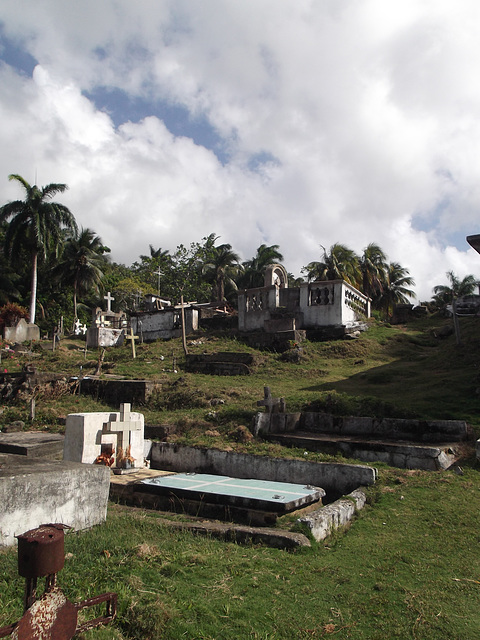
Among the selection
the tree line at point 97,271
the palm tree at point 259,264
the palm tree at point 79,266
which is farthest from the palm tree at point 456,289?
the palm tree at point 79,266

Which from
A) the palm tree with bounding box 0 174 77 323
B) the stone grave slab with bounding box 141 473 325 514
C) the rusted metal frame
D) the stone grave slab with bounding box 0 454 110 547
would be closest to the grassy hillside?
the stone grave slab with bounding box 141 473 325 514

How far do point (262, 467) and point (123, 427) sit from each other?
9.19ft

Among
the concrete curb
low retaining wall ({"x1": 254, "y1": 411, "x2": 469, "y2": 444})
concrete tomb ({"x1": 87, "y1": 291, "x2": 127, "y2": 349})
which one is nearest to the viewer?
the concrete curb

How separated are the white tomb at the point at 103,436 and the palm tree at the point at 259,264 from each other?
30631mm

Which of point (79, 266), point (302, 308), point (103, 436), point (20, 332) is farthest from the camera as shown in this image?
point (79, 266)

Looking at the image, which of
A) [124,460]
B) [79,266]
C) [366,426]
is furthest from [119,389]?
[79,266]

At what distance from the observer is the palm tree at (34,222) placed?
1328 inches

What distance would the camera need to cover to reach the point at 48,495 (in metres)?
5.05

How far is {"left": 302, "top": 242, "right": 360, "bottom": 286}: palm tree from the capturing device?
2981 cm

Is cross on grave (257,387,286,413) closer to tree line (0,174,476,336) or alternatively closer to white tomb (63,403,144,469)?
white tomb (63,403,144,469)

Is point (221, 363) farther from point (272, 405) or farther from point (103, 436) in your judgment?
point (103, 436)

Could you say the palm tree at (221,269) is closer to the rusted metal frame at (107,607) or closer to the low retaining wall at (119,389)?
the low retaining wall at (119,389)

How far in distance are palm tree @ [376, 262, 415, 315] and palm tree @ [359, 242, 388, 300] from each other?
0.51 m

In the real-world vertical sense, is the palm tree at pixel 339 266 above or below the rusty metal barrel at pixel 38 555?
above
